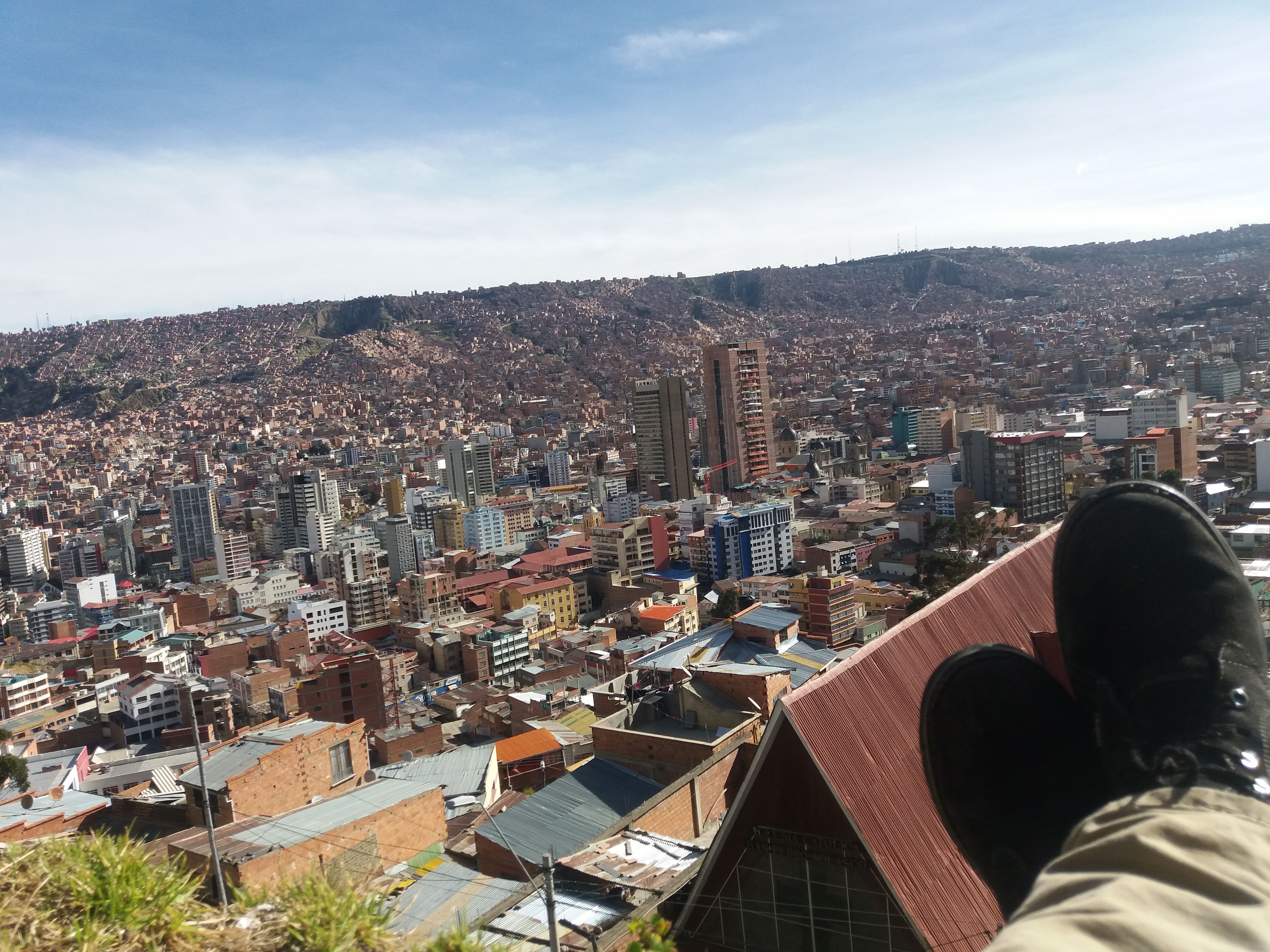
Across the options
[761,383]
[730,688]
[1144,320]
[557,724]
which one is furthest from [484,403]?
[730,688]

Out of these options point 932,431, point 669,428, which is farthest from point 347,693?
point 932,431

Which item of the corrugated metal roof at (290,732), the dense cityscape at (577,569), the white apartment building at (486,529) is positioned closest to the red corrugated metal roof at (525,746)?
the dense cityscape at (577,569)

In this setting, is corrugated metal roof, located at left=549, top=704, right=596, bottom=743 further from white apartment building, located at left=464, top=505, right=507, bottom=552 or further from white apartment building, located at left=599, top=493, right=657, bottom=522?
white apartment building, located at left=464, top=505, right=507, bottom=552

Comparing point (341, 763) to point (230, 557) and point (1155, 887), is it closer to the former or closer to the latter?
point (1155, 887)

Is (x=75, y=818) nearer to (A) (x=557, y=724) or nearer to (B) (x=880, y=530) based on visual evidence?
(A) (x=557, y=724)

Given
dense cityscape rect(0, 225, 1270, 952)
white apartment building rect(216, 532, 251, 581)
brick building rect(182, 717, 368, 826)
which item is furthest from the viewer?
white apartment building rect(216, 532, 251, 581)

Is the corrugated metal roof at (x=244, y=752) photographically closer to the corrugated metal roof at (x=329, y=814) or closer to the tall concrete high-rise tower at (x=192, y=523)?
the corrugated metal roof at (x=329, y=814)

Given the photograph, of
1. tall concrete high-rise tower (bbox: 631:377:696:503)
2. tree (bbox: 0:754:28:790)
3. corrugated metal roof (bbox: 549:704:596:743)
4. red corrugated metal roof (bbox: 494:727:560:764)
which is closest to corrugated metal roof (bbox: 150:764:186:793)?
tree (bbox: 0:754:28:790)
